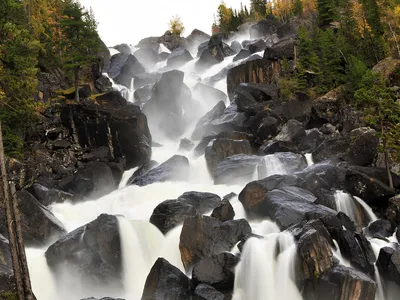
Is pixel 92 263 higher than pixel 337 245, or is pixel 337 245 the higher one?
pixel 92 263

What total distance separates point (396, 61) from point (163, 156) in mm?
26975

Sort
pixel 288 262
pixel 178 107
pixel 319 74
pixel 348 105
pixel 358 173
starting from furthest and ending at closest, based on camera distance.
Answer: pixel 178 107 → pixel 319 74 → pixel 348 105 → pixel 358 173 → pixel 288 262

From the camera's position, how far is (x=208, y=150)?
111ft

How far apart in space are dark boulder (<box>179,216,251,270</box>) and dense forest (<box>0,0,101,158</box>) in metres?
9.87

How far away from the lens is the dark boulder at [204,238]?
18.3m

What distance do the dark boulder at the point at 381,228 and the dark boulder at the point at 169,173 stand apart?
51.6 ft

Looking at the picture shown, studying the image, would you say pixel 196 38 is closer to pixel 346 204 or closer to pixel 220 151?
pixel 220 151

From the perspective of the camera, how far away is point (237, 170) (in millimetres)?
29297

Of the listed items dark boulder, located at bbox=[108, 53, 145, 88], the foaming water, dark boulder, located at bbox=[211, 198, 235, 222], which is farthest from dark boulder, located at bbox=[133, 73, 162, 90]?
the foaming water

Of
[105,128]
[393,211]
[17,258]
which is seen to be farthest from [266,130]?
[17,258]

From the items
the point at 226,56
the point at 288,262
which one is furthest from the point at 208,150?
the point at 226,56

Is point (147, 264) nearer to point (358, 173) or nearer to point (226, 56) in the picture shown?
point (358, 173)

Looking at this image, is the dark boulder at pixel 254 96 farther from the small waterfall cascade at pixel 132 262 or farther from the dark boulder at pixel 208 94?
the small waterfall cascade at pixel 132 262

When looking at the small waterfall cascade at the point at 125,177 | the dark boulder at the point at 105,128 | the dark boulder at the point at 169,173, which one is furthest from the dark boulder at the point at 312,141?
the small waterfall cascade at the point at 125,177
